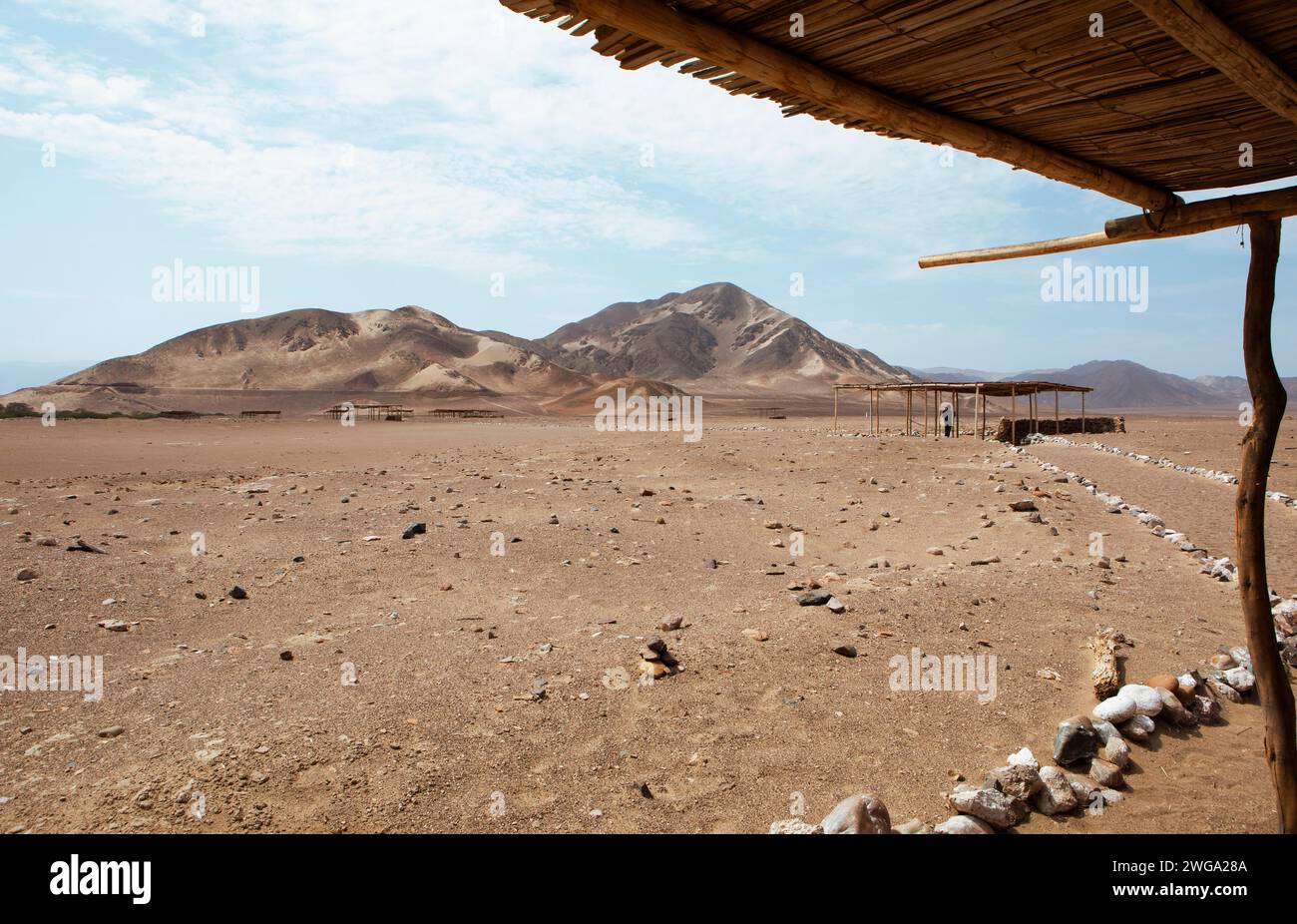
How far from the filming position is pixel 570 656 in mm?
5328

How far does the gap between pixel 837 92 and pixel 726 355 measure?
564 feet

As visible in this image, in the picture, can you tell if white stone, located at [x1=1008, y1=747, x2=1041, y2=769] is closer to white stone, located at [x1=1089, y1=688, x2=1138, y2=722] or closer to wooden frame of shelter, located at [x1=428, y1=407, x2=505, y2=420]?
white stone, located at [x1=1089, y1=688, x2=1138, y2=722]

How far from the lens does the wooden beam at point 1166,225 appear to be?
139 inches

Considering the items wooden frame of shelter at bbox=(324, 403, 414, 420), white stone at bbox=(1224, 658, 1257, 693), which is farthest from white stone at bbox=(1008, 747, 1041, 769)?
wooden frame of shelter at bbox=(324, 403, 414, 420)

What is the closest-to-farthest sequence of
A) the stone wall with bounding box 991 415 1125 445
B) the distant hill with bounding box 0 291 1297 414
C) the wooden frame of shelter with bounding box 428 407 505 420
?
the stone wall with bounding box 991 415 1125 445, the wooden frame of shelter with bounding box 428 407 505 420, the distant hill with bounding box 0 291 1297 414

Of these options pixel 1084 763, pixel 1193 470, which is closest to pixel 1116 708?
pixel 1084 763

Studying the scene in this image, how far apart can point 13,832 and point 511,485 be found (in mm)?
10319

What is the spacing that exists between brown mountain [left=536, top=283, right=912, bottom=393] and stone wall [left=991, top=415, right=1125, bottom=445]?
338ft

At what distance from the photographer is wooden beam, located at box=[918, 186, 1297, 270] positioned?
139 inches

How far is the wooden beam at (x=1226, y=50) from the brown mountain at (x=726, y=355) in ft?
444

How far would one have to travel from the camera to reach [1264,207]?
3.53m

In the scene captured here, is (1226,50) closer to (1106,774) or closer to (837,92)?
(837,92)

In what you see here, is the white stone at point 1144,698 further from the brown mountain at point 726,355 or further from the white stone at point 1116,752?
the brown mountain at point 726,355

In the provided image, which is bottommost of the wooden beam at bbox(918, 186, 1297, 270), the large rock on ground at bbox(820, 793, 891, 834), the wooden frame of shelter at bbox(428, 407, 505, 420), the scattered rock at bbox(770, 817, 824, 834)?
the scattered rock at bbox(770, 817, 824, 834)
